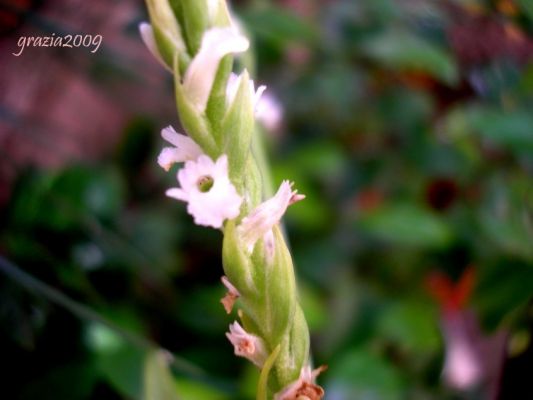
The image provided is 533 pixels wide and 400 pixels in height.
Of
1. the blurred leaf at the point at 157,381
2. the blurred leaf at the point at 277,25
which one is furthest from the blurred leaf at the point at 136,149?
the blurred leaf at the point at 157,381

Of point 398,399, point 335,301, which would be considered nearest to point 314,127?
point 335,301

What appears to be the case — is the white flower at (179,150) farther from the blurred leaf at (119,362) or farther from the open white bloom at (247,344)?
the blurred leaf at (119,362)

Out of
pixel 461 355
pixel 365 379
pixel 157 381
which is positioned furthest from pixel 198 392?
pixel 461 355

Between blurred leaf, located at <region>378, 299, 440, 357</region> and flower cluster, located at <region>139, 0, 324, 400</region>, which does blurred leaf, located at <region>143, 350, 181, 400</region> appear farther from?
blurred leaf, located at <region>378, 299, 440, 357</region>

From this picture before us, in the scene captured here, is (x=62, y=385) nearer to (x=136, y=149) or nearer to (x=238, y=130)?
(x=238, y=130)

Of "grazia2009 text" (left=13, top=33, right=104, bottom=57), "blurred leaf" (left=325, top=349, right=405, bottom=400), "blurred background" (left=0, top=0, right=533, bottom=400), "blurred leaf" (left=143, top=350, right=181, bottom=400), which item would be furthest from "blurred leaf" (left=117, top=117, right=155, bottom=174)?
"blurred leaf" (left=143, top=350, right=181, bottom=400)

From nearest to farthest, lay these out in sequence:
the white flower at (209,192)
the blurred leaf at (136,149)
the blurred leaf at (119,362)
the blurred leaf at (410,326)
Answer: the white flower at (209,192) → the blurred leaf at (119,362) → the blurred leaf at (410,326) → the blurred leaf at (136,149)

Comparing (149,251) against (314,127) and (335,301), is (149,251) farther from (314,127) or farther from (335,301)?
(314,127)
